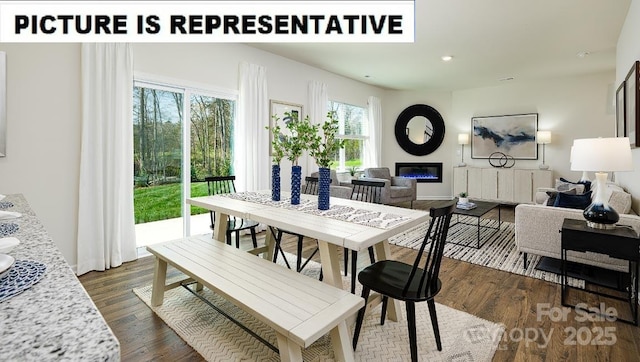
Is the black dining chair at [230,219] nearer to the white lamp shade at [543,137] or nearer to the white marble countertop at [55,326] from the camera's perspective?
the white marble countertop at [55,326]

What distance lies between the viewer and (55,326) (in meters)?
0.53

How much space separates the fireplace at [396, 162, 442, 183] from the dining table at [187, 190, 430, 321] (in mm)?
5427

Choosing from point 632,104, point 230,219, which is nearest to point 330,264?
point 230,219

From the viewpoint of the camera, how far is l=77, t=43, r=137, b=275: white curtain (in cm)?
301

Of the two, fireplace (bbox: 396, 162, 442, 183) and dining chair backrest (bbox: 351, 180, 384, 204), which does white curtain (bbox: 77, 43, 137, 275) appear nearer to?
dining chair backrest (bbox: 351, 180, 384, 204)

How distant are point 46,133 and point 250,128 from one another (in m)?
2.18

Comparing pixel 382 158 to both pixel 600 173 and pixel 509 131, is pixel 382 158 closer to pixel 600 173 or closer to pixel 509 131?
pixel 509 131

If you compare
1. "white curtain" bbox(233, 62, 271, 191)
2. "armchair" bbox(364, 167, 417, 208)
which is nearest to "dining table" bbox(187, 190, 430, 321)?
"white curtain" bbox(233, 62, 271, 191)

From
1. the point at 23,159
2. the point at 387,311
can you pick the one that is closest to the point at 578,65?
the point at 387,311

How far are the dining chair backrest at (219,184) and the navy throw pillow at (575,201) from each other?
3.48 meters

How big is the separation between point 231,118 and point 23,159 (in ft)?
7.34

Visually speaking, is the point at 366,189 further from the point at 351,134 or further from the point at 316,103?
the point at 351,134
